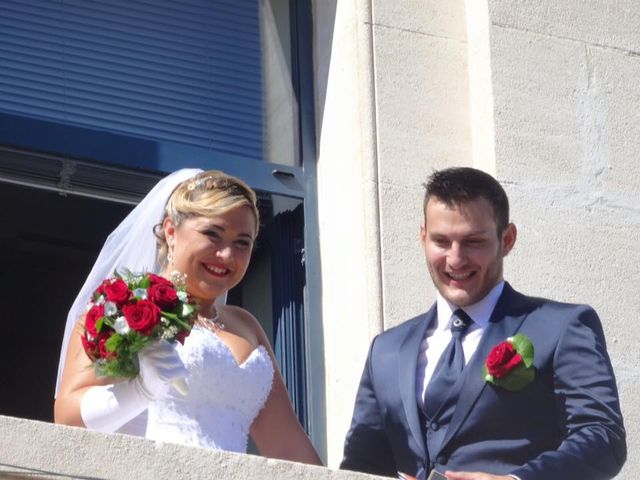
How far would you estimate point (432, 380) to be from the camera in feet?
20.9

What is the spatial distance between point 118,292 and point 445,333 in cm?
114

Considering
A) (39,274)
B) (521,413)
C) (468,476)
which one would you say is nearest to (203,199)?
(521,413)

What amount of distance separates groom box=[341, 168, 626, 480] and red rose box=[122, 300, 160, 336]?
33.8 inches

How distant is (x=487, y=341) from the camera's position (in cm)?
641

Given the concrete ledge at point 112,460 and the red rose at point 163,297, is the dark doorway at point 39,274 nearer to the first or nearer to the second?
the red rose at point 163,297

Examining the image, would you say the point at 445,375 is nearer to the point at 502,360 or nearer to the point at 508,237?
the point at 502,360

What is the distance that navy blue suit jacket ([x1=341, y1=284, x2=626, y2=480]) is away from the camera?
6.07 meters

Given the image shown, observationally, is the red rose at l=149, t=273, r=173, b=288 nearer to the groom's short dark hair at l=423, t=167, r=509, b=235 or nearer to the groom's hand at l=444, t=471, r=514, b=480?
the groom's short dark hair at l=423, t=167, r=509, b=235

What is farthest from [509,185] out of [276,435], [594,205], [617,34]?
[276,435]

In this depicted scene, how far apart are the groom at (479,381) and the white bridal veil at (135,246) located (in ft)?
3.08

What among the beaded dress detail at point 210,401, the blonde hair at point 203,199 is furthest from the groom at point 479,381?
the blonde hair at point 203,199

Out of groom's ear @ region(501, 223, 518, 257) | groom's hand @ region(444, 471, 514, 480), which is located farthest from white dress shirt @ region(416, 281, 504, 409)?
groom's hand @ region(444, 471, 514, 480)

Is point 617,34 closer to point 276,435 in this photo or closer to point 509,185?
point 509,185

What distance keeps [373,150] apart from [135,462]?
313 cm
